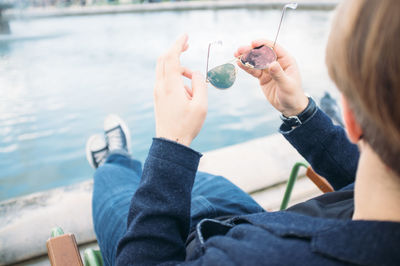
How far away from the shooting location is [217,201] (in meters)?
1.10

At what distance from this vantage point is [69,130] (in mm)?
3537

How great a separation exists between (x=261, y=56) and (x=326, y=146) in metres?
0.34

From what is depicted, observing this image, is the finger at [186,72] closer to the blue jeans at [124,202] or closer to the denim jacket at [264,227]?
the denim jacket at [264,227]

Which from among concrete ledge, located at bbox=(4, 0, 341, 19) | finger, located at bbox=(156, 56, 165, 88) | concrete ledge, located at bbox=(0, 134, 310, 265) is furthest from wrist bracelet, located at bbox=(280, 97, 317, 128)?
concrete ledge, located at bbox=(4, 0, 341, 19)

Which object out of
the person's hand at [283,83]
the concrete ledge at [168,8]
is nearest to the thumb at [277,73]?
the person's hand at [283,83]

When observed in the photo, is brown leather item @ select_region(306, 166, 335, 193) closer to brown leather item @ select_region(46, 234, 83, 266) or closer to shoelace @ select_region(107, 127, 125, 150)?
brown leather item @ select_region(46, 234, 83, 266)

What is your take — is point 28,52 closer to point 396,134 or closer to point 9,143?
point 9,143

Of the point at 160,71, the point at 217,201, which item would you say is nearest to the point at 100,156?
the point at 217,201

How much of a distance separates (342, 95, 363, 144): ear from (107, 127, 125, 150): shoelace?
157 cm

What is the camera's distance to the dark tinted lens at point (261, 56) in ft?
3.17

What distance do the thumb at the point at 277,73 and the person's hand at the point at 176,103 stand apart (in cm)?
24

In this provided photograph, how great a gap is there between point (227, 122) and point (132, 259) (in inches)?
128

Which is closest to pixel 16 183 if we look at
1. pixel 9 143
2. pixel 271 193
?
pixel 9 143

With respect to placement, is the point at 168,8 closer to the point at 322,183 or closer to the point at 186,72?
the point at 322,183
